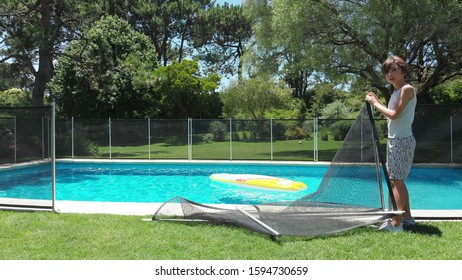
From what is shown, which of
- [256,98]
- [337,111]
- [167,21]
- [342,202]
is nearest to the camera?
[342,202]

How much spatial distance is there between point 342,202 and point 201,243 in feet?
6.27

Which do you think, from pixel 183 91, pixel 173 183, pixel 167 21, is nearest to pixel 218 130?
pixel 173 183

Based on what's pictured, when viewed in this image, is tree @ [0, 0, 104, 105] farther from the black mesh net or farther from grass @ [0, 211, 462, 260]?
the black mesh net

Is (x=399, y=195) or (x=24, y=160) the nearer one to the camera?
(x=399, y=195)

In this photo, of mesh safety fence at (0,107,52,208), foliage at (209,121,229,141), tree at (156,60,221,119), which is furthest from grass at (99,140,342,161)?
tree at (156,60,221,119)

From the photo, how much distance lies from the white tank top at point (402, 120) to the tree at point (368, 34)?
9353 millimetres

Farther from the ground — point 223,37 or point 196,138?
point 223,37

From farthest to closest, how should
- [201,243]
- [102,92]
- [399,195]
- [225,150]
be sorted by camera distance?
[102,92]
[225,150]
[399,195]
[201,243]

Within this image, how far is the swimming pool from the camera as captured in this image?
7.20 meters

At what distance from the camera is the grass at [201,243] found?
3988 mm

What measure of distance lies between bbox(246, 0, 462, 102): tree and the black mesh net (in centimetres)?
908

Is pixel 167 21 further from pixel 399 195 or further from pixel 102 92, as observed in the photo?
pixel 399 195

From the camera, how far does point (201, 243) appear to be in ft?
14.3
